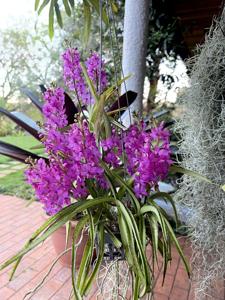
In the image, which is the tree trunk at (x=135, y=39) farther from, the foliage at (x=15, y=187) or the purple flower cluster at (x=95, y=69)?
the foliage at (x=15, y=187)

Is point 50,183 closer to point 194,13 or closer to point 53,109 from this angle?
point 53,109

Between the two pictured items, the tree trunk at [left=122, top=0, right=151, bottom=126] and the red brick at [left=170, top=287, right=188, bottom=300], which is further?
the tree trunk at [left=122, top=0, right=151, bottom=126]

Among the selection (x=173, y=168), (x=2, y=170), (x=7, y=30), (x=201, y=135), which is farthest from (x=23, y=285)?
(x=7, y=30)

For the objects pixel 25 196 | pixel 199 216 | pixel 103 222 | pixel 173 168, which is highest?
pixel 173 168

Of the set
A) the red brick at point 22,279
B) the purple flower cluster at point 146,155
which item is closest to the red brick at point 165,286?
the red brick at point 22,279

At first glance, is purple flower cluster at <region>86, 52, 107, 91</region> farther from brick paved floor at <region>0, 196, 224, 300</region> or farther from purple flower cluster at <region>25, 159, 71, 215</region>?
brick paved floor at <region>0, 196, 224, 300</region>

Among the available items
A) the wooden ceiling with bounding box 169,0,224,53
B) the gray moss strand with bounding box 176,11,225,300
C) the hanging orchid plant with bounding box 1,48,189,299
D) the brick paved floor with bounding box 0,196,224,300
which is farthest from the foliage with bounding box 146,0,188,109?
the hanging orchid plant with bounding box 1,48,189,299

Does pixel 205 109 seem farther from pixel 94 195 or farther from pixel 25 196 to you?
pixel 25 196
